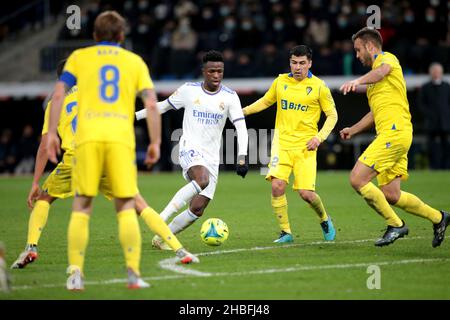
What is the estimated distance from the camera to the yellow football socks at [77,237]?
25.1ft

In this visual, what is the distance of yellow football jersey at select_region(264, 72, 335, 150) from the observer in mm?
11375

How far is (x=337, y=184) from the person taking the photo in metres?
21.1

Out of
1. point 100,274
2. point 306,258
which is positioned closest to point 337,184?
point 306,258

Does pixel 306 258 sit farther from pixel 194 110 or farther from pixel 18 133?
pixel 18 133

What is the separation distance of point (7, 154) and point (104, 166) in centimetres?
2180

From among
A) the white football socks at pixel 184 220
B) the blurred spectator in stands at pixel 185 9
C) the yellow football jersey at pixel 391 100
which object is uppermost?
the blurred spectator in stands at pixel 185 9

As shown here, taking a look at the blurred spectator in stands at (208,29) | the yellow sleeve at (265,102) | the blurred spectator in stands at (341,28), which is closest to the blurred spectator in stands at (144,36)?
the blurred spectator in stands at (208,29)

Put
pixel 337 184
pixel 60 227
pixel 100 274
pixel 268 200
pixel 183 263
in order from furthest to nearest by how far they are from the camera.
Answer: pixel 337 184 < pixel 268 200 < pixel 60 227 < pixel 183 263 < pixel 100 274

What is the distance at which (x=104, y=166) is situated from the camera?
300 inches

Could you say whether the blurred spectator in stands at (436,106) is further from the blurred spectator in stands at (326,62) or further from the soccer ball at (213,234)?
the soccer ball at (213,234)

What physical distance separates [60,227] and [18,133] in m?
18.8

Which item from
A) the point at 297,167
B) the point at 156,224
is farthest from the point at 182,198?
the point at 156,224

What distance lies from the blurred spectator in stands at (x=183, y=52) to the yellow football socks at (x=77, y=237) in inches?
770

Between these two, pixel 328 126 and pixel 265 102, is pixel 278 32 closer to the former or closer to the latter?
pixel 265 102
